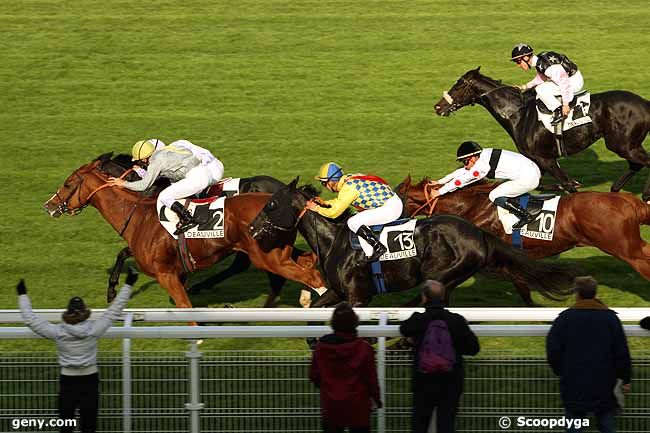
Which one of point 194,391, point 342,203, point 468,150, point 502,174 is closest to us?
point 194,391

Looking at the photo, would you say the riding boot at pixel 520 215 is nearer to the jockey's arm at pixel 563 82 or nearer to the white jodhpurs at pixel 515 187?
the white jodhpurs at pixel 515 187

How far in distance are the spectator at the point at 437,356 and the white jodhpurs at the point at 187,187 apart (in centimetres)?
440

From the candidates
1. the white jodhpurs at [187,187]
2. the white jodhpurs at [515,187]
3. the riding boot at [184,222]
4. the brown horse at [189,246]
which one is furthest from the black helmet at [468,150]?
the riding boot at [184,222]

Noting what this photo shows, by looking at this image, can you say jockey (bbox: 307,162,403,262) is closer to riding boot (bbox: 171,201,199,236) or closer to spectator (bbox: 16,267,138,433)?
riding boot (bbox: 171,201,199,236)

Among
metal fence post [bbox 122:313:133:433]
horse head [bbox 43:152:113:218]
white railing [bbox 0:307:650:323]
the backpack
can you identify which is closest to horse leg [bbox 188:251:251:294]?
horse head [bbox 43:152:113:218]

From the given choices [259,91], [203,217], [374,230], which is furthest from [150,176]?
[259,91]

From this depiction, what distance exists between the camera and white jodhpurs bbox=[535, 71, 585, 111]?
43.0 feet

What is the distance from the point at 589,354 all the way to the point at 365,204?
3.61 m

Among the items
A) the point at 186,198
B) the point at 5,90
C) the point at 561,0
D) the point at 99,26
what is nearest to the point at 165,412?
the point at 186,198

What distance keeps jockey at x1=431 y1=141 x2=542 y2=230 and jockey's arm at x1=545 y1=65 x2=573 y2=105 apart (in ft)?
8.90

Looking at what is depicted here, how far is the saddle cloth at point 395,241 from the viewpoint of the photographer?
9602 mm

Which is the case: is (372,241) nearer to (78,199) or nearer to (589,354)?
(78,199)

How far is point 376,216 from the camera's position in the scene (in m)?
9.65

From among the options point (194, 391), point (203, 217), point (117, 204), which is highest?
point (117, 204)
